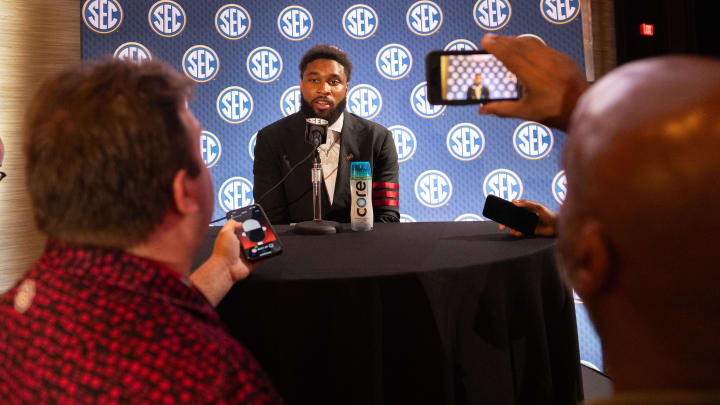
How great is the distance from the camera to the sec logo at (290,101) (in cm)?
323

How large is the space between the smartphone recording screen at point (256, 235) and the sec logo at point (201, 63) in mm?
2181

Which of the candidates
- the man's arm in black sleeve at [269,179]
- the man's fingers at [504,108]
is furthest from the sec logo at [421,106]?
the man's fingers at [504,108]

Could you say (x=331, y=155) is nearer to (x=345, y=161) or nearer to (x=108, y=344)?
(x=345, y=161)

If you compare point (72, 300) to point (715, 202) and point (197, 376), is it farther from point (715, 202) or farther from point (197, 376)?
point (715, 202)

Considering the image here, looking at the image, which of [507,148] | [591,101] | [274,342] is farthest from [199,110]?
[591,101]

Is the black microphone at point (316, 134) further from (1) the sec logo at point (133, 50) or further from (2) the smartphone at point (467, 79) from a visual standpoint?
(1) the sec logo at point (133, 50)

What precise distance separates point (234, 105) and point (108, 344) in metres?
2.84

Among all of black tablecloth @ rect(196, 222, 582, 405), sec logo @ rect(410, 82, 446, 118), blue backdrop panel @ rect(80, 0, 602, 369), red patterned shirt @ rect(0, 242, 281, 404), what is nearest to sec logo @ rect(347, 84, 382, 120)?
blue backdrop panel @ rect(80, 0, 602, 369)

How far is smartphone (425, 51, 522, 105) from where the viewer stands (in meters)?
0.97

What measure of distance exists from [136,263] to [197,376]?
170 millimetres

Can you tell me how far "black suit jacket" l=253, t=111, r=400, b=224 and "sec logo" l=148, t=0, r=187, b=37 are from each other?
3.27 feet

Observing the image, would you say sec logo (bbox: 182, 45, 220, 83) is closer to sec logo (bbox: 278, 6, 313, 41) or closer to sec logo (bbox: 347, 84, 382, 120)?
sec logo (bbox: 278, 6, 313, 41)

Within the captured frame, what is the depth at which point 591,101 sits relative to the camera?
18.5 inches

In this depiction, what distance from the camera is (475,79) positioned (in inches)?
39.1
